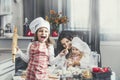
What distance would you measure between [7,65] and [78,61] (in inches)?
20.6

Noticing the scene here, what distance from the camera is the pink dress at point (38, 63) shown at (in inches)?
54.0

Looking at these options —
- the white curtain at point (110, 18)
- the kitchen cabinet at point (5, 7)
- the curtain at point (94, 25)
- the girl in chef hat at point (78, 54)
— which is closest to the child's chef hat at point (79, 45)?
the girl in chef hat at point (78, 54)

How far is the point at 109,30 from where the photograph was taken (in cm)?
231

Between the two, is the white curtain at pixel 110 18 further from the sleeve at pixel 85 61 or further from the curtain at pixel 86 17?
the sleeve at pixel 85 61

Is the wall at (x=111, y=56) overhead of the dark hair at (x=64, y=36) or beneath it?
beneath

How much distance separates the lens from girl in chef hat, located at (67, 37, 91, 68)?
1.97 meters

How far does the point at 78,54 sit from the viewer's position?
200 cm

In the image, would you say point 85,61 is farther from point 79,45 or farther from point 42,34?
point 42,34

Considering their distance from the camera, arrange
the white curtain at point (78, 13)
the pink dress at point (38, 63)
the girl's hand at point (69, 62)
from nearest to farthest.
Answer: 1. the pink dress at point (38, 63)
2. the girl's hand at point (69, 62)
3. the white curtain at point (78, 13)

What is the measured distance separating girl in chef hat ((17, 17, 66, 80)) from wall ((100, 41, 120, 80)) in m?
1.07

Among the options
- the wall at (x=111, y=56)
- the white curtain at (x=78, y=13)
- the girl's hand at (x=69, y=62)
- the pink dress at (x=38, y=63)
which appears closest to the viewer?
the pink dress at (x=38, y=63)

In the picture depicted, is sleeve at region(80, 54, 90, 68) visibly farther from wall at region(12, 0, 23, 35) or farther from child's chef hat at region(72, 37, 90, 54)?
wall at region(12, 0, 23, 35)

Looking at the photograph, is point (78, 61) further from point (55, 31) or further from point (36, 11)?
point (36, 11)

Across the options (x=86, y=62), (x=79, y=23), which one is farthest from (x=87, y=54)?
(x=79, y=23)
